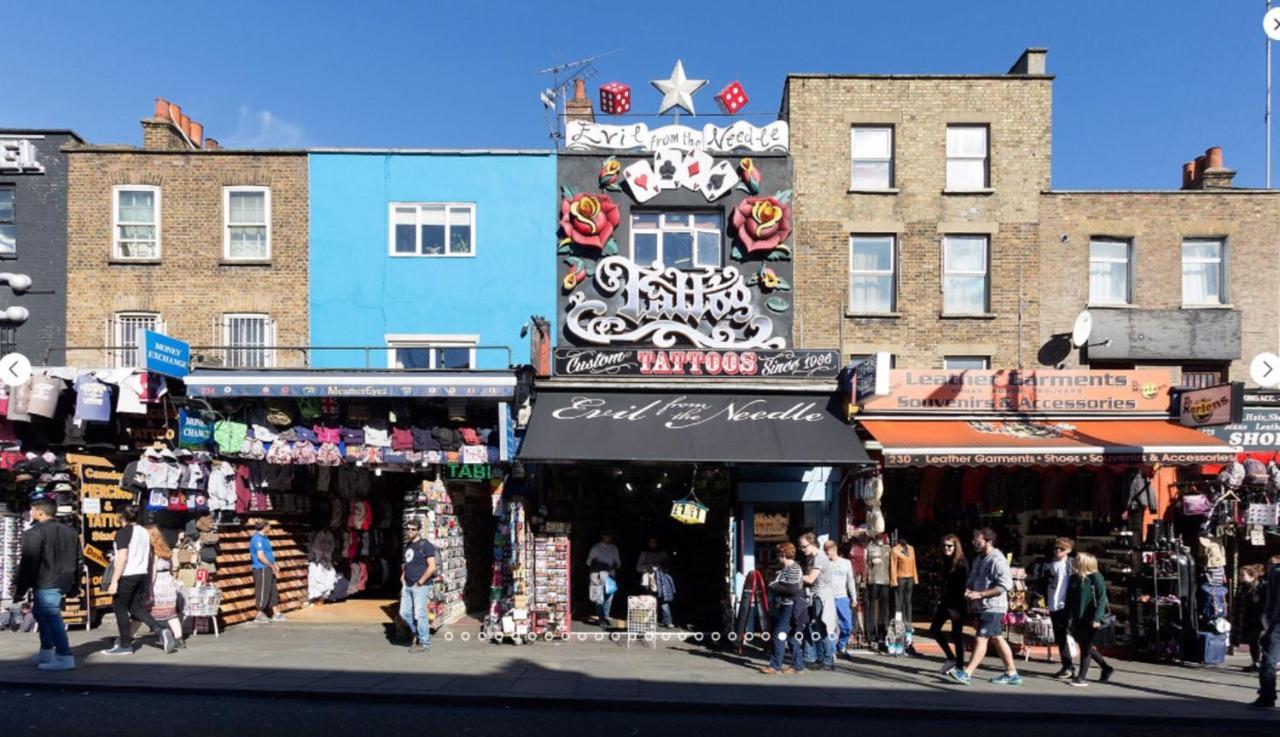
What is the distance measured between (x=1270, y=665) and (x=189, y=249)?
18.5 meters

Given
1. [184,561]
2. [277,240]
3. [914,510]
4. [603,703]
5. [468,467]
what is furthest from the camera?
[277,240]

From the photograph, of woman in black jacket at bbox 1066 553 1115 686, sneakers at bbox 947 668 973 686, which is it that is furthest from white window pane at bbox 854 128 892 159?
sneakers at bbox 947 668 973 686

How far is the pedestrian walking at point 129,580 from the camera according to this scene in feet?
37.0

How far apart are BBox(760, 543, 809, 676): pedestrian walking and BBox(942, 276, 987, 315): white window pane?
860 centimetres

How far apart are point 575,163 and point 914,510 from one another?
30.3 feet

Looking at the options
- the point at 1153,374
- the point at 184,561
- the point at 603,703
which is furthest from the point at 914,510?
the point at 184,561

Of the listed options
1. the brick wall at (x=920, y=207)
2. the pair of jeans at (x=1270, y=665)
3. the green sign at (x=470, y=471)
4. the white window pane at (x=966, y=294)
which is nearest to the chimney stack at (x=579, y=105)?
the brick wall at (x=920, y=207)

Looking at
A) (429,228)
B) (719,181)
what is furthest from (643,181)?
(429,228)

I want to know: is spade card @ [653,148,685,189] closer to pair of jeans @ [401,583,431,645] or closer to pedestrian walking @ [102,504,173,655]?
pair of jeans @ [401,583,431,645]

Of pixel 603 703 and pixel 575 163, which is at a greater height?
pixel 575 163

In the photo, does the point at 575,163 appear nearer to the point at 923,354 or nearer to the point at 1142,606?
the point at 923,354

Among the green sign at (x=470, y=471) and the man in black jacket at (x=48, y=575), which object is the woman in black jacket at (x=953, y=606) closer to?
the green sign at (x=470, y=471)

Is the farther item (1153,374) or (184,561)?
(1153,374)

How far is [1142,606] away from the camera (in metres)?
13.4
